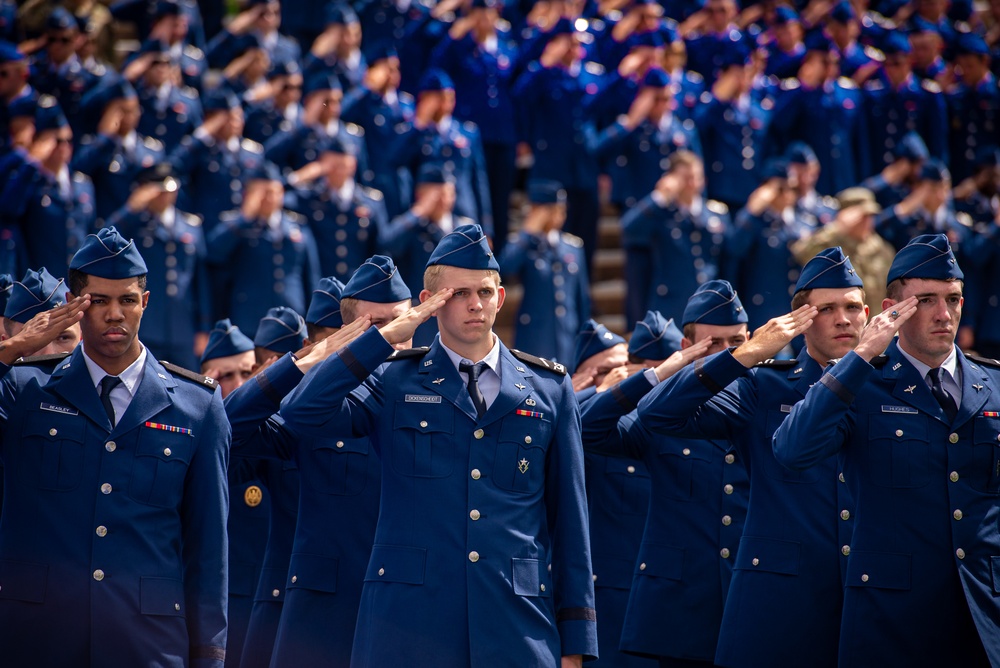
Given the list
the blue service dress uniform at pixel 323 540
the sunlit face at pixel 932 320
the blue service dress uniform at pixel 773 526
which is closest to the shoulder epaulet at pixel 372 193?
the blue service dress uniform at pixel 323 540

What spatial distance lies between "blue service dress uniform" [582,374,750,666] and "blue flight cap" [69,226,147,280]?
1827 millimetres

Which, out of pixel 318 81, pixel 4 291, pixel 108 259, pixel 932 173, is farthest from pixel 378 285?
pixel 932 173

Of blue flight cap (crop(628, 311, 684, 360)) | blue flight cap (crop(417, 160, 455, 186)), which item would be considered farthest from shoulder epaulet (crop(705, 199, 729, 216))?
blue flight cap (crop(628, 311, 684, 360))

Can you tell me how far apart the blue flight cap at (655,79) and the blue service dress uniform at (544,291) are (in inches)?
77.5

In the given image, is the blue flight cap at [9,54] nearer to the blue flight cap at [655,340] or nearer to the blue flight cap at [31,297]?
the blue flight cap at [31,297]

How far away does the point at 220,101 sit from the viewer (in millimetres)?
11375

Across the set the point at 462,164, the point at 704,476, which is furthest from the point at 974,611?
the point at 462,164

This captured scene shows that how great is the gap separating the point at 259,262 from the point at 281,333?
4.31 m

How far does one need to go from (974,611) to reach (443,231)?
22.8 ft

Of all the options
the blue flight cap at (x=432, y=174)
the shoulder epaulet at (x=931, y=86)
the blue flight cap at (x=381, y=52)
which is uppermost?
the shoulder epaulet at (x=931, y=86)

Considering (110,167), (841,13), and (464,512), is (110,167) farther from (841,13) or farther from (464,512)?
(841,13)

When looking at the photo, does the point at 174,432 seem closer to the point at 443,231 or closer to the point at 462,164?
the point at 443,231

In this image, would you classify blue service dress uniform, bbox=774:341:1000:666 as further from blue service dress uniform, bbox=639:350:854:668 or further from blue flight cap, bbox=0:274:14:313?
blue flight cap, bbox=0:274:14:313

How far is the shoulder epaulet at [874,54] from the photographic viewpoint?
14761 millimetres
